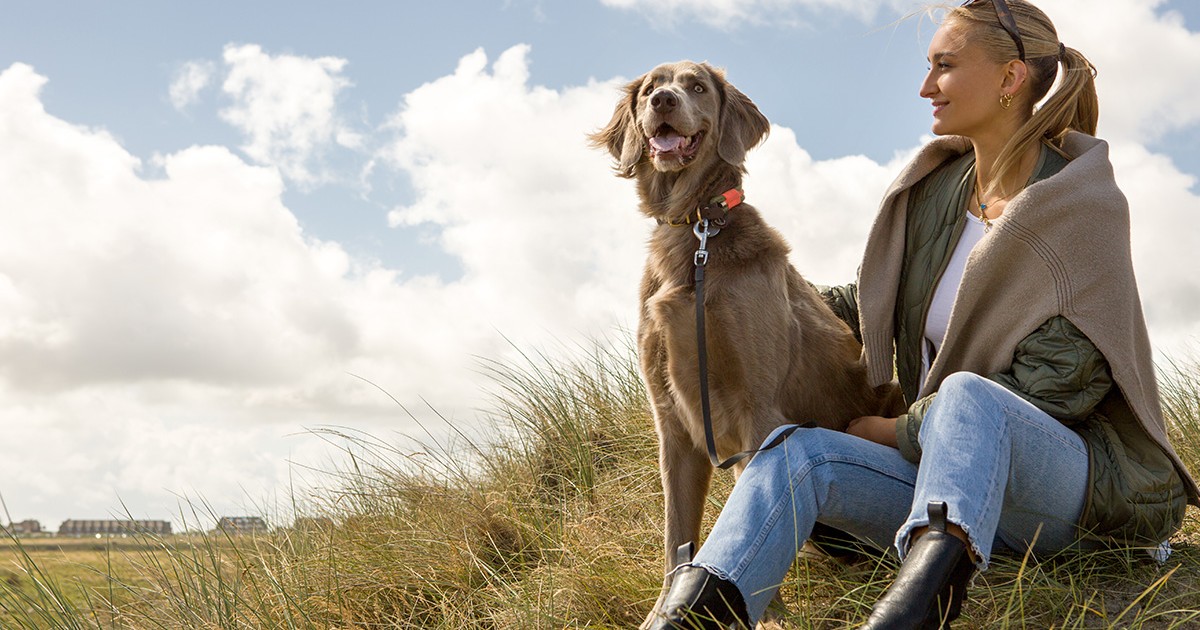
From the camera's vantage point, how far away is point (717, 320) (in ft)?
9.56

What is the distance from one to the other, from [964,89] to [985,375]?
0.87 metres

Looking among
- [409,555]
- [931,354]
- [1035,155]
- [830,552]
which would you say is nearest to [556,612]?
[830,552]

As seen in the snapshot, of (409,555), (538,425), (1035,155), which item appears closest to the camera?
(1035,155)

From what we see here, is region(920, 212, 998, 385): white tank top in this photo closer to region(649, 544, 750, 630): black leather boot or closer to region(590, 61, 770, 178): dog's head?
region(590, 61, 770, 178): dog's head

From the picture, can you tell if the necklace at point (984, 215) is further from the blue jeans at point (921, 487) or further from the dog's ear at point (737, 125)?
the dog's ear at point (737, 125)

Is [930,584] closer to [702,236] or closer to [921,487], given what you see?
[921,487]

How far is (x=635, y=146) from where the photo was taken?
3.46 metres

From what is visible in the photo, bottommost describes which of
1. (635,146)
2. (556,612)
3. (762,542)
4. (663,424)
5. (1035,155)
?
(556,612)

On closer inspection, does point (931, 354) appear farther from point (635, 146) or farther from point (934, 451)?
point (635, 146)

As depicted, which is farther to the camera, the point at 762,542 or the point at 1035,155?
the point at 1035,155

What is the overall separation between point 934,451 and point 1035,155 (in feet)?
3.79

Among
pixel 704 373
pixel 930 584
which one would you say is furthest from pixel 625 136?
pixel 930 584

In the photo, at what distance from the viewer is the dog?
2.92 m

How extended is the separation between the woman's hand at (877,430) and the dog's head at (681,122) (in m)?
1.02
